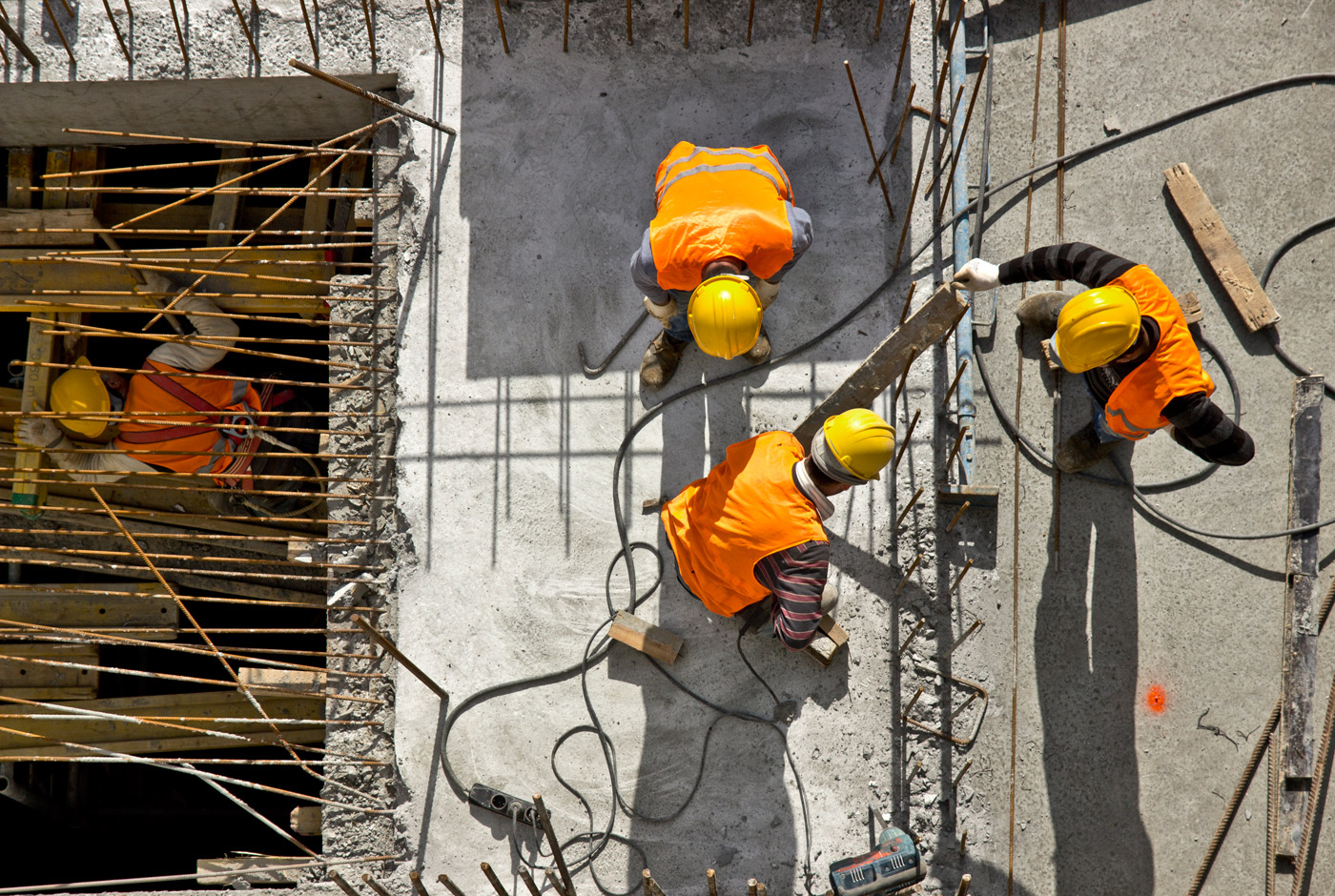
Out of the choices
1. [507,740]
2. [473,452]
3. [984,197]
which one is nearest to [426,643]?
[507,740]

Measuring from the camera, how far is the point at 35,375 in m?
6.45

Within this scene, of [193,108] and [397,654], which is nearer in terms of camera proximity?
[397,654]

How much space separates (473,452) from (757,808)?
116 inches

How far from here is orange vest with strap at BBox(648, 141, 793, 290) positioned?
4688 millimetres

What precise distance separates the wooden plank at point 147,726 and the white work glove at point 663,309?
4.24 meters

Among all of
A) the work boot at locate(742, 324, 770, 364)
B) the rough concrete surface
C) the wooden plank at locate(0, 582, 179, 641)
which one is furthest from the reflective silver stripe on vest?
the wooden plank at locate(0, 582, 179, 641)

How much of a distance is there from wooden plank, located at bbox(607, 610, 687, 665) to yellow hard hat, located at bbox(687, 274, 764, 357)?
6.23 feet

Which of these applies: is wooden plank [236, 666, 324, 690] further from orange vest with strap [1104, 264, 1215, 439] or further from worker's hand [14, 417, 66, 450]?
orange vest with strap [1104, 264, 1215, 439]

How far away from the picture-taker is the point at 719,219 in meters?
4.70

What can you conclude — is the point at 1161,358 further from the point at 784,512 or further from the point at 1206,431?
the point at 784,512

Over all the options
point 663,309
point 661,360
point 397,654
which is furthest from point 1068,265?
point 397,654

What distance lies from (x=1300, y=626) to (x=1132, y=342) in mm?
2010

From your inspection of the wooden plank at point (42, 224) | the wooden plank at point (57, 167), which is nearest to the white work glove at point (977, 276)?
the wooden plank at point (42, 224)

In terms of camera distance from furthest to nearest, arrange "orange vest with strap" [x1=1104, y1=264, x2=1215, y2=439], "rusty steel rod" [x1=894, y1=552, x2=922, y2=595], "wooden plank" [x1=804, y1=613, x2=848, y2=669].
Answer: "wooden plank" [x1=804, y1=613, x2=848, y2=669] → "rusty steel rod" [x1=894, y1=552, x2=922, y2=595] → "orange vest with strap" [x1=1104, y1=264, x2=1215, y2=439]
